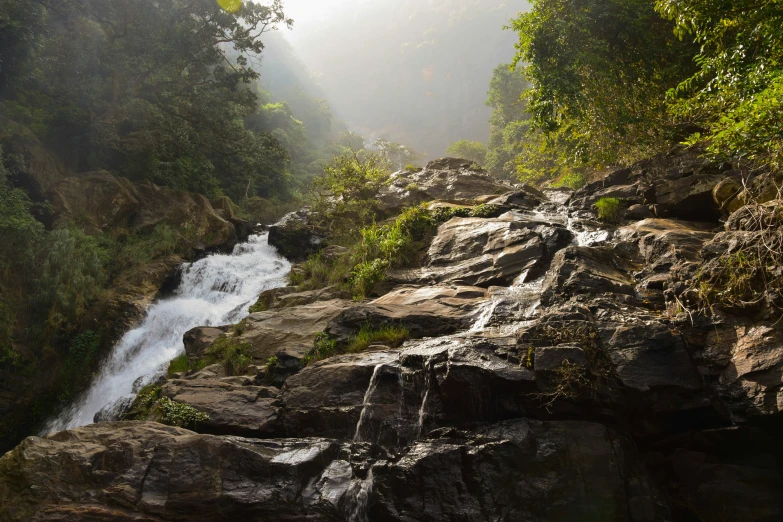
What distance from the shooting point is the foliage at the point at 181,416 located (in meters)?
6.61

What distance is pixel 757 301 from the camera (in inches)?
210

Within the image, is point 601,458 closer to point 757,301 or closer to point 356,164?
point 757,301

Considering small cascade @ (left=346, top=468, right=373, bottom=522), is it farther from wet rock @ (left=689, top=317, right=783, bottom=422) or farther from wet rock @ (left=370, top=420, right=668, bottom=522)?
wet rock @ (left=689, top=317, right=783, bottom=422)

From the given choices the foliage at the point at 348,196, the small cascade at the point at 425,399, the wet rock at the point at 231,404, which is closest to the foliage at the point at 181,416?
the wet rock at the point at 231,404

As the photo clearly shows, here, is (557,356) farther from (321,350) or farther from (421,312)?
(321,350)

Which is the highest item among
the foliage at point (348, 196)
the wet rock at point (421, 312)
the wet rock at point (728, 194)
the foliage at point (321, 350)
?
the foliage at point (348, 196)

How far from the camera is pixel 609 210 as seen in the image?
37.9ft

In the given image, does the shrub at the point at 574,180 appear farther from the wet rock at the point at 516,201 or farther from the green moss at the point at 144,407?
the green moss at the point at 144,407

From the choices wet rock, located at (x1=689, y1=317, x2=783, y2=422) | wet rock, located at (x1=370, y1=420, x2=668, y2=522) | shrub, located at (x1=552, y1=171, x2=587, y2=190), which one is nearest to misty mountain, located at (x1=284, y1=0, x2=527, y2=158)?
shrub, located at (x1=552, y1=171, x2=587, y2=190)

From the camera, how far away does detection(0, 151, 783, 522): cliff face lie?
15.6 feet

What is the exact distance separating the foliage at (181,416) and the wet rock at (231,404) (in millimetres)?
89

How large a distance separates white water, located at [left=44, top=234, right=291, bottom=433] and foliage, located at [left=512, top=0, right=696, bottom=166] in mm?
9645

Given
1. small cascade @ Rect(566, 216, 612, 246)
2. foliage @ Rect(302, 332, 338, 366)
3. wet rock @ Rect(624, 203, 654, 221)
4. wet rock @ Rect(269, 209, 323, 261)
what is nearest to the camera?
foliage @ Rect(302, 332, 338, 366)

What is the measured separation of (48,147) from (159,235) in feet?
17.5
